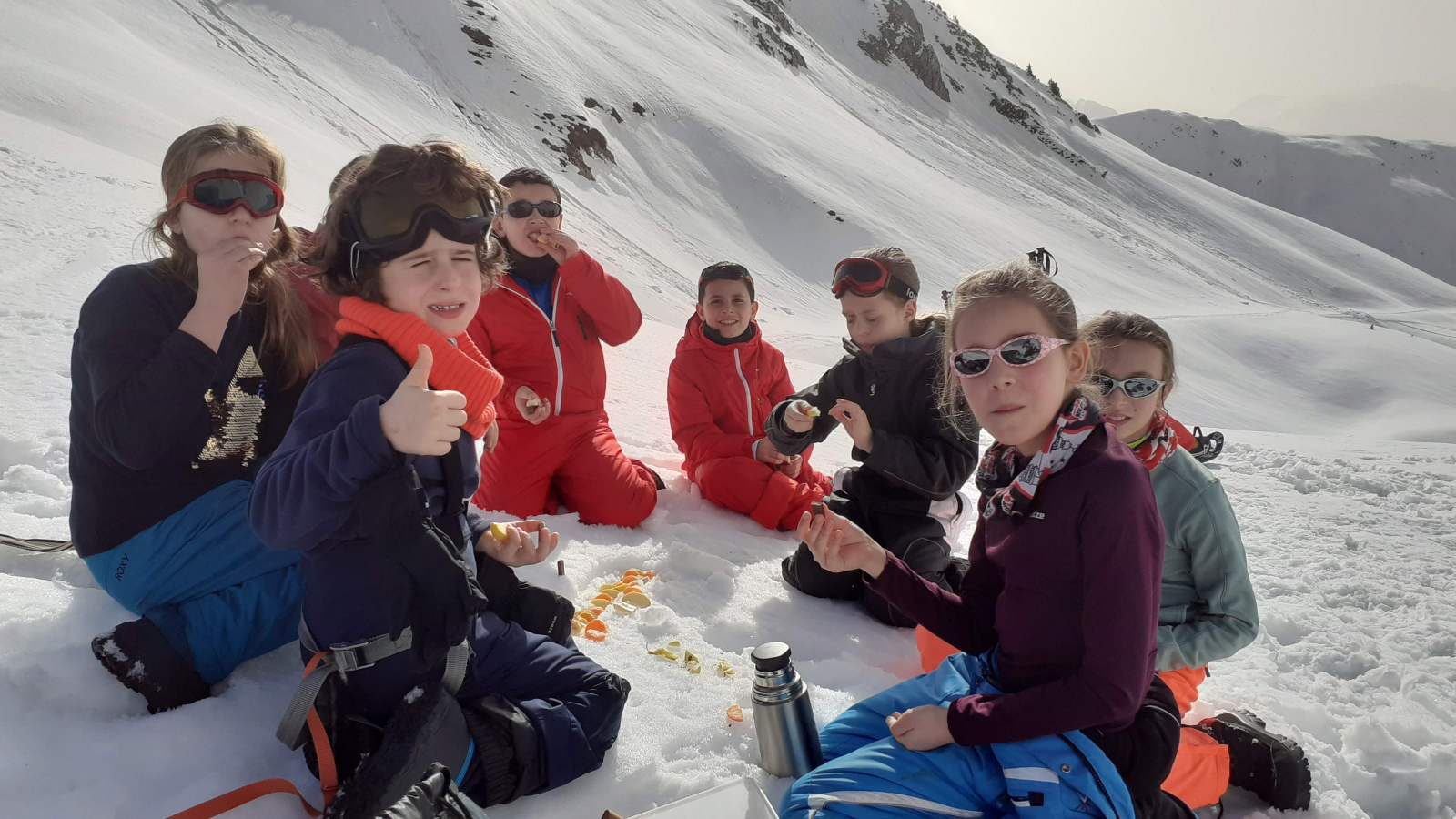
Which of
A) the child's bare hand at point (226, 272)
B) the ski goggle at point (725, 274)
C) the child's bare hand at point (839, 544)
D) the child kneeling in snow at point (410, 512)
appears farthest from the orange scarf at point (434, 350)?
the ski goggle at point (725, 274)

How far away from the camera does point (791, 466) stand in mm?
4414

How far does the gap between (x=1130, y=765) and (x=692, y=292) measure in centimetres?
1715

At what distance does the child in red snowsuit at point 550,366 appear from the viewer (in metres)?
4.09

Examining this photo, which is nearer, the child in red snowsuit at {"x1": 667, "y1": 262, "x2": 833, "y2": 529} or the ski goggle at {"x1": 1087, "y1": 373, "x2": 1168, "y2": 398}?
the ski goggle at {"x1": 1087, "y1": 373, "x2": 1168, "y2": 398}

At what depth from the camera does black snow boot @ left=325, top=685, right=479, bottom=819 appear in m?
1.82

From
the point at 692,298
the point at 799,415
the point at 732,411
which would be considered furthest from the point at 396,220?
the point at 692,298

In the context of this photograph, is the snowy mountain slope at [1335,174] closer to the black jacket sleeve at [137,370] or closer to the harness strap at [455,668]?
the harness strap at [455,668]

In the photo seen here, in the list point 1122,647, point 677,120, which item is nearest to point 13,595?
point 1122,647

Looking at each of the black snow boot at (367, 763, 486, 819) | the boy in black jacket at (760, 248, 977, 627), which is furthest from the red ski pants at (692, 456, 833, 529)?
the black snow boot at (367, 763, 486, 819)

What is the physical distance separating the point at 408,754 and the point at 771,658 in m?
0.91

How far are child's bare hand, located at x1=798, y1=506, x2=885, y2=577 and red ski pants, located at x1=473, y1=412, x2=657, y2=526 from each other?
2.01 metres

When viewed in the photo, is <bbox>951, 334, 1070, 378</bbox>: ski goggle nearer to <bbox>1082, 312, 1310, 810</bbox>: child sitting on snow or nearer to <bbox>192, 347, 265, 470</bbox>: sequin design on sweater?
<bbox>1082, 312, 1310, 810</bbox>: child sitting on snow

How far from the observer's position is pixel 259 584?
2.46 m

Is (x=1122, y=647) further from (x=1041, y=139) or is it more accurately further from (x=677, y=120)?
(x=1041, y=139)
